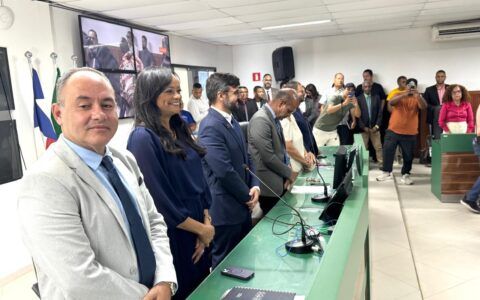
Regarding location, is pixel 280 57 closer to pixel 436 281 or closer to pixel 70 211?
pixel 436 281

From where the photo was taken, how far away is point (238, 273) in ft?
5.01

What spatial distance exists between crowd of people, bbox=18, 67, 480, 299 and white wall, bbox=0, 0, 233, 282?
7.62 feet

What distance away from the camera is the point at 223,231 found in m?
2.26

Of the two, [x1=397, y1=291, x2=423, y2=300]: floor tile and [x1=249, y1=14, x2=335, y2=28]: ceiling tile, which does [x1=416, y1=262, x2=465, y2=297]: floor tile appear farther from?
[x1=249, y1=14, x2=335, y2=28]: ceiling tile

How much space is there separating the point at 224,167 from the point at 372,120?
5787 mm

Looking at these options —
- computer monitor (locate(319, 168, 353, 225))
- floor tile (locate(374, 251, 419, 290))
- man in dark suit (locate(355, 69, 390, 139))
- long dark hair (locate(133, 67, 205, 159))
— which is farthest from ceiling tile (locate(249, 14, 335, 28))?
long dark hair (locate(133, 67, 205, 159))

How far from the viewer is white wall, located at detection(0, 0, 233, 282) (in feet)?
11.5

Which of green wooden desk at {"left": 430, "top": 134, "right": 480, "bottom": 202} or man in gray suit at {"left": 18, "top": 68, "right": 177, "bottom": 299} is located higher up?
man in gray suit at {"left": 18, "top": 68, "right": 177, "bottom": 299}

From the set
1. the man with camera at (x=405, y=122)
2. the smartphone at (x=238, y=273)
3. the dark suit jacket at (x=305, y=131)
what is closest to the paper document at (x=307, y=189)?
the dark suit jacket at (x=305, y=131)

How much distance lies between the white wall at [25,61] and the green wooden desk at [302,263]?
262 cm

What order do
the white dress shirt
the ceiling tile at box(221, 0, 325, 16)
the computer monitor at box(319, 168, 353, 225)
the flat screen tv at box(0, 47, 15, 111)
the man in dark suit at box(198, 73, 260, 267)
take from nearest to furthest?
the computer monitor at box(319, 168, 353, 225)
the man in dark suit at box(198, 73, 260, 267)
the flat screen tv at box(0, 47, 15, 111)
the ceiling tile at box(221, 0, 325, 16)
the white dress shirt

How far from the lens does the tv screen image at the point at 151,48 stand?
216 inches

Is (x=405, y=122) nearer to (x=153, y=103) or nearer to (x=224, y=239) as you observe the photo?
(x=224, y=239)

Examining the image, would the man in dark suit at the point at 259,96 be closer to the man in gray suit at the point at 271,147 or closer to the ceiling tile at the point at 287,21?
the ceiling tile at the point at 287,21
